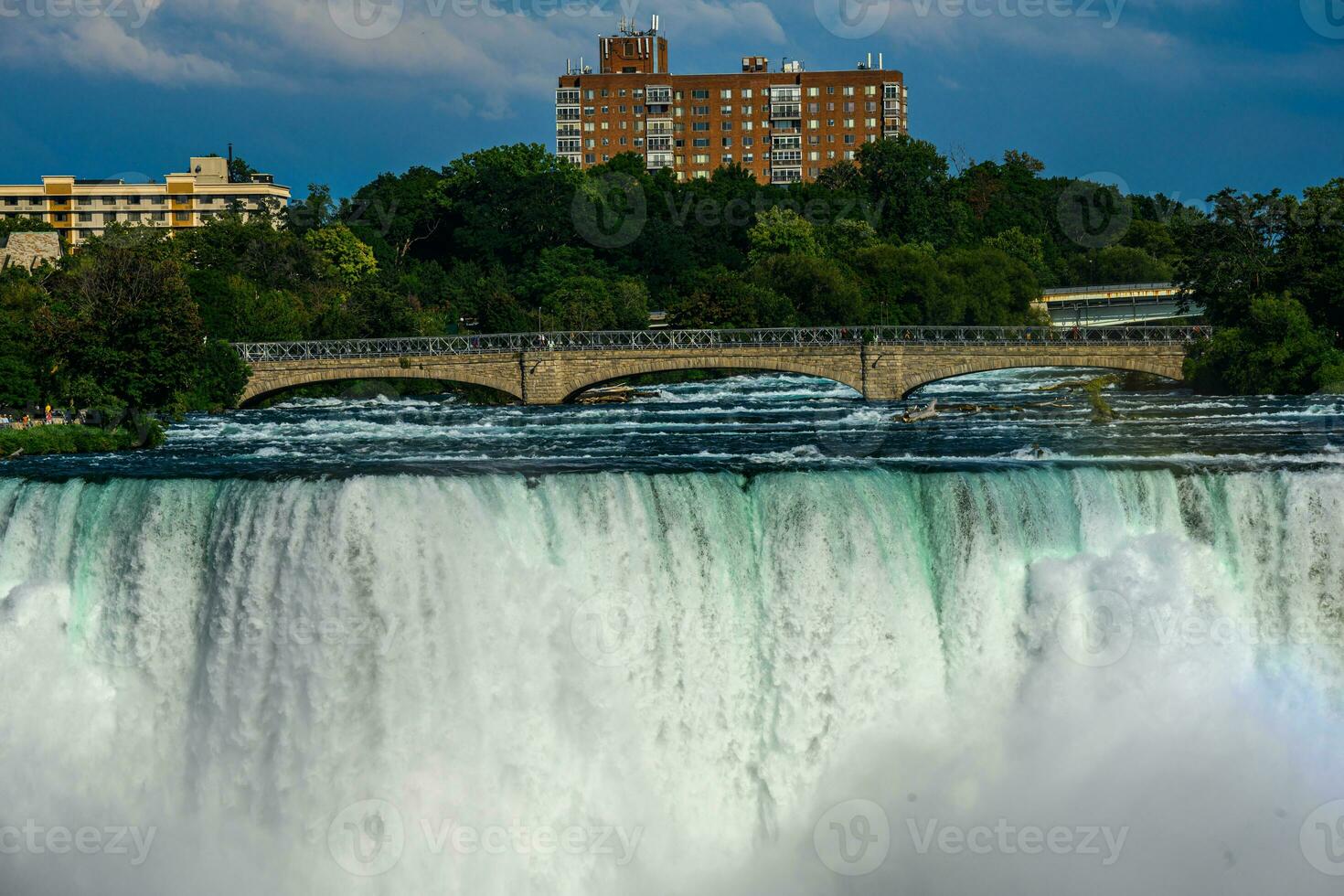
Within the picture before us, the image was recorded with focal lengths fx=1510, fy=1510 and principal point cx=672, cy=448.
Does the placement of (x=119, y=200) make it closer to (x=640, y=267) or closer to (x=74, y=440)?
(x=640, y=267)

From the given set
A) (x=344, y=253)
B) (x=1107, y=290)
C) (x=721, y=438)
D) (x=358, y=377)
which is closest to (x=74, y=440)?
(x=721, y=438)

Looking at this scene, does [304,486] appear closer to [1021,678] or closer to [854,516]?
[854,516]

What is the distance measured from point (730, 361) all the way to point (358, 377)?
50.6 ft

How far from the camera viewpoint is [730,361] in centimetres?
6109

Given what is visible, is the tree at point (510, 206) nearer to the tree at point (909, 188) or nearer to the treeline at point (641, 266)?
the treeline at point (641, 266)

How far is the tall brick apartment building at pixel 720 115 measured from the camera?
13925 centimetres

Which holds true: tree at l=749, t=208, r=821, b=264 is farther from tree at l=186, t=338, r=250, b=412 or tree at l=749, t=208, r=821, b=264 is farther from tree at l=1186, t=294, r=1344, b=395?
tree at l=186, t=338, r=250, b=412

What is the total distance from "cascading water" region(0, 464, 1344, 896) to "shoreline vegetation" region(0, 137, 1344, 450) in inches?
694

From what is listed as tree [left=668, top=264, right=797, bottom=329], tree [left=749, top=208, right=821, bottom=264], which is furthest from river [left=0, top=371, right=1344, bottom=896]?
tree [left=749, top=208, right=821, bottom=264]

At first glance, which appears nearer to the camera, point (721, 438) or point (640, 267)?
point (721, 438)

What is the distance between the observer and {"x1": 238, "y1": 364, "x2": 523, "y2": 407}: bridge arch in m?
61.7

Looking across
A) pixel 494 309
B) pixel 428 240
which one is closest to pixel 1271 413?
pixel 494 309

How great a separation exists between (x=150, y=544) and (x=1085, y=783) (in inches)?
638

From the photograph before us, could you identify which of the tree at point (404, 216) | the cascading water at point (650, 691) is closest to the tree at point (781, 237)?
the tree at point (404, 216)
